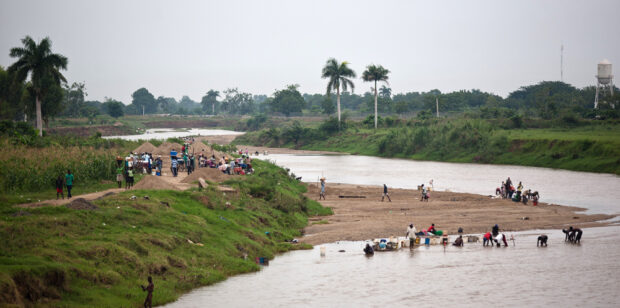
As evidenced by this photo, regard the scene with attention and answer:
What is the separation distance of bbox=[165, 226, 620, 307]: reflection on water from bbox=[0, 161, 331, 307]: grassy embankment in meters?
1.24

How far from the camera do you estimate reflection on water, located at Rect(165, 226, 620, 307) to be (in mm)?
20703

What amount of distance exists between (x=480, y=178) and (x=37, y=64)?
51471 millimetres

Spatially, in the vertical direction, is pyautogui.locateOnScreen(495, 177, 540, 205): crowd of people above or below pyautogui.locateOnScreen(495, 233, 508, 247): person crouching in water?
above

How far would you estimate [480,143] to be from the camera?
84375mm

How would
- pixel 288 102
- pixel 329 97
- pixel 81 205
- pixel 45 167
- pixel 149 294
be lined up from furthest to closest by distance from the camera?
pixel 288 102 < pixel 329 97 < pixel 45 167 < pixel 81 205 < pixel 149 294

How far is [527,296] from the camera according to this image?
21.6 metres

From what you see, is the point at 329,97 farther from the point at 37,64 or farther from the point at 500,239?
the point at 500,239

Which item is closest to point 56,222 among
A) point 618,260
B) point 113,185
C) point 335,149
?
point 113,185

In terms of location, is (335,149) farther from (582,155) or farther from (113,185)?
(113,185)

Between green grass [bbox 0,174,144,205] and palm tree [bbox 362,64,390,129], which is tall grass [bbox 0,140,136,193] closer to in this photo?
green grass [bbox 0,174,144,205]

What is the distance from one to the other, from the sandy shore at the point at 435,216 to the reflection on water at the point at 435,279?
3306 mm

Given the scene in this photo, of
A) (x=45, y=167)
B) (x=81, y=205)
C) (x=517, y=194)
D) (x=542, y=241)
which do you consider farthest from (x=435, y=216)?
(x=45, y=167)

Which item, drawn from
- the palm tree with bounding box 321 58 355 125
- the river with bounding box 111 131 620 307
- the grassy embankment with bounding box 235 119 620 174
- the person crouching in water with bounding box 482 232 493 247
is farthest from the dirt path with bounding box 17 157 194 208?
the palm tree with bounding box 321 58 355 125

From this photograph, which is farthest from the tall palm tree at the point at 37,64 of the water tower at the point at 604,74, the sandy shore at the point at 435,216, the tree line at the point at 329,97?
the water tower at the point at 604,74
